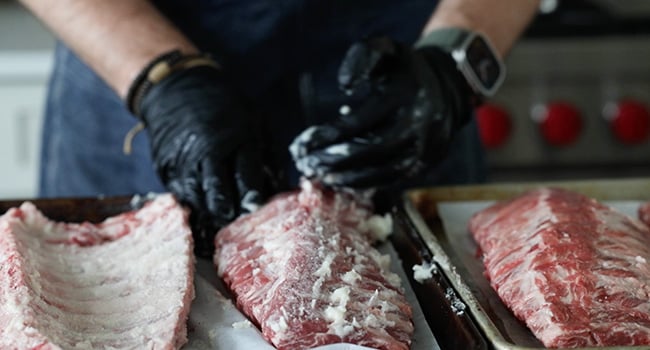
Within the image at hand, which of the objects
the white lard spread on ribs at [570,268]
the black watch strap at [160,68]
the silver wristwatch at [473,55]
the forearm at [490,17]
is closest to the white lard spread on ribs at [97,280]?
the black watch strap at [160,68]

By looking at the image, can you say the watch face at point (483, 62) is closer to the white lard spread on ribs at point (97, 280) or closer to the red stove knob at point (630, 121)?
the white lard spread on ribs at point (97, 280)

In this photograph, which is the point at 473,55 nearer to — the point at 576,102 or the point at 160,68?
the point at 160,68

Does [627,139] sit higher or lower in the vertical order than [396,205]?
lower

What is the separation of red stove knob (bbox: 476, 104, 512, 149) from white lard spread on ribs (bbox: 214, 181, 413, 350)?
1.80 m

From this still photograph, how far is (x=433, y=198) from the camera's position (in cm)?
175

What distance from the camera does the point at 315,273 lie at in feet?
4.15

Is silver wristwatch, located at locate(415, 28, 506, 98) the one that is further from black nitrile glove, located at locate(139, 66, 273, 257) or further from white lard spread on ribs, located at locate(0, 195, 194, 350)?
white lard spread on ribs, located at locate(0, 195, 194, 350)

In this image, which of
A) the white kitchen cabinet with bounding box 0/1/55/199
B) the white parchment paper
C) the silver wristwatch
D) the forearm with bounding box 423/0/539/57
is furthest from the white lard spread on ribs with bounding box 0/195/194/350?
the white kitchen cabinet with bounding box 0/1/55/199

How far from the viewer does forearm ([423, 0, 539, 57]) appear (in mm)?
1896

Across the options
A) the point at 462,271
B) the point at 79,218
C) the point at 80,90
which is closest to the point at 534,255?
the point at 462,271

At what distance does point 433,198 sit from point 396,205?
0.14 m

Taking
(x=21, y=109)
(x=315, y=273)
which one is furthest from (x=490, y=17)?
(x=21, y=109)

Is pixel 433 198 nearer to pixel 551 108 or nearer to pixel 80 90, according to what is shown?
pixel 80 90

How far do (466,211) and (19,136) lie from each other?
2.28 metres
